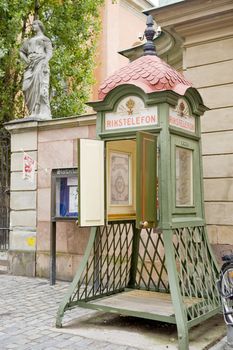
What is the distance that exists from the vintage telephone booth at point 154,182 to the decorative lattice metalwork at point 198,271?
0.04 ft

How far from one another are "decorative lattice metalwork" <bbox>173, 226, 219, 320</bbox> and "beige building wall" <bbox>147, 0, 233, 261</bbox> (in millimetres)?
1095

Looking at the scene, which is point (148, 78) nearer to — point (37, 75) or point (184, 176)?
point (184, 176)

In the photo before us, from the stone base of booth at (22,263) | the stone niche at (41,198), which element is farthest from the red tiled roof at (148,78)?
the stone base of booth at (22,263)

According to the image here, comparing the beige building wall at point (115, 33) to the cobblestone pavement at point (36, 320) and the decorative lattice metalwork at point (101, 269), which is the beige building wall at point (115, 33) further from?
the decorative lattice metalwork at point (101, 269)

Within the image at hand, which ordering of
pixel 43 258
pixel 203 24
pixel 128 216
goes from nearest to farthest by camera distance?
1. pixel 128 216
2. pixel 203 24
3. pixel 43 258

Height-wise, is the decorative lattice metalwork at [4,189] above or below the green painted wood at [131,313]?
above

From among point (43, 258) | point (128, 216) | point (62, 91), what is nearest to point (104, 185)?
point (128, 216)

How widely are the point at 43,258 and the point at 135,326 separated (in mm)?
3493

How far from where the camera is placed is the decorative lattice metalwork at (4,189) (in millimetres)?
9500

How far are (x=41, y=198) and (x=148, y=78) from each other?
4087 millimetres

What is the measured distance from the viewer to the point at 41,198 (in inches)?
338

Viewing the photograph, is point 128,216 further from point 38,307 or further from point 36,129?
point 36,129

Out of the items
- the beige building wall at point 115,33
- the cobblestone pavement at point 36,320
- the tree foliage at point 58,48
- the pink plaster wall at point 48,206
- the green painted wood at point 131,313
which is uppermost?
the beige building wall at point 115,33

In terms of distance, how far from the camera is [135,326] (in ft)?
17.6
